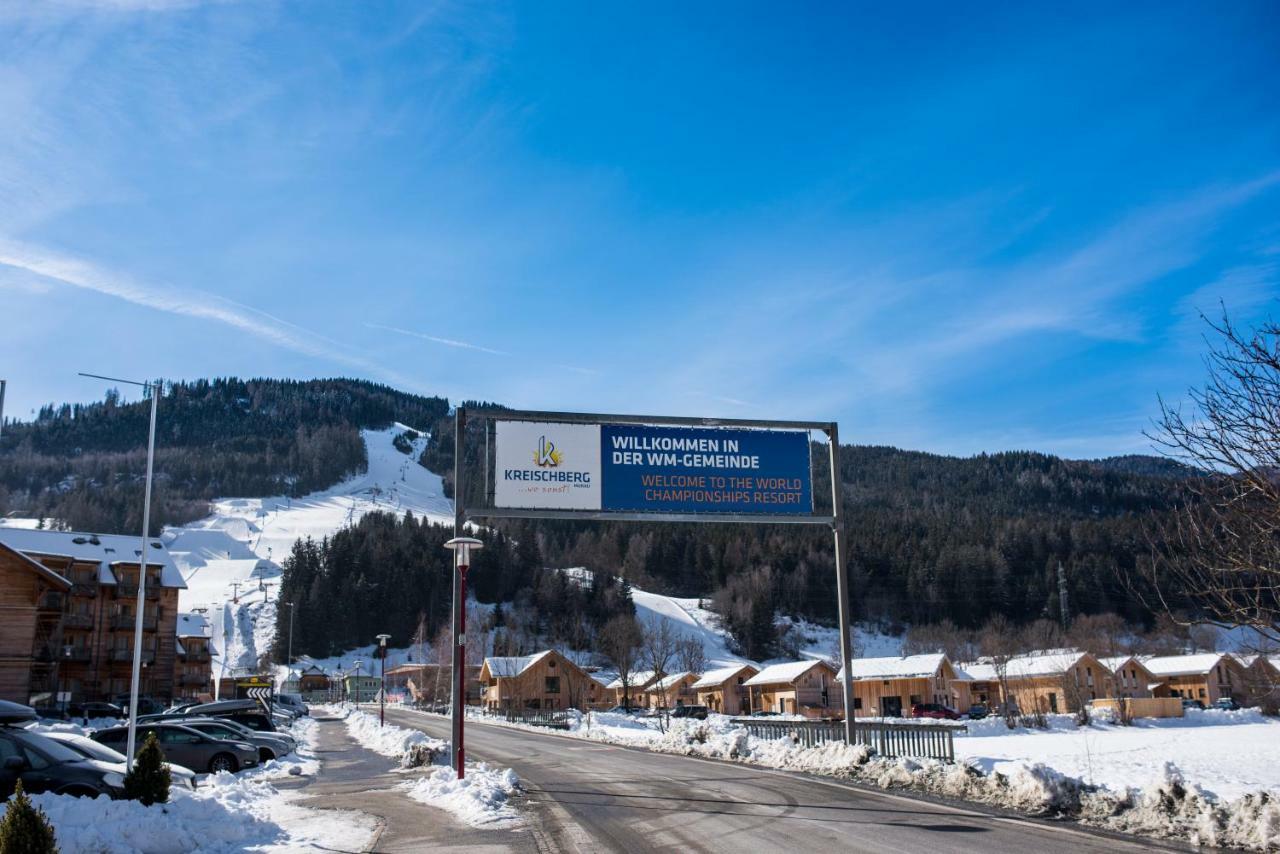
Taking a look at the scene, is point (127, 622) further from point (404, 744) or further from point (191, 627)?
point (404, 744)

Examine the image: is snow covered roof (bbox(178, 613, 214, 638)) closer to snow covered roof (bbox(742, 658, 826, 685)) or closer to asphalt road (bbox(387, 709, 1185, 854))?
snow covered roof (bbox(742, 658, 826, 685))

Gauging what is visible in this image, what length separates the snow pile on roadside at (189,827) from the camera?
10901mm

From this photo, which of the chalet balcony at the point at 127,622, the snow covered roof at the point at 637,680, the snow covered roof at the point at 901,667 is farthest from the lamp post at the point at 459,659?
the snow covered roof at the point at 637,680

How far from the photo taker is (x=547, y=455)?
21984 mm

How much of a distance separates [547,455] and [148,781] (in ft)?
36.3

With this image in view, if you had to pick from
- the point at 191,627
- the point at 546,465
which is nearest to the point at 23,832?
the point at 546,465

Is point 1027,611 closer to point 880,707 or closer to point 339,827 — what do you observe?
point 880,707

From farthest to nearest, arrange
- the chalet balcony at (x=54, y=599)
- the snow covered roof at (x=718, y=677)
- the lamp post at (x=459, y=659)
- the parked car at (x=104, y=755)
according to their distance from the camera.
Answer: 1. the snow covered roof at (x=718, y=677)
2. the chalet balcony at (x=54, y=599)
3. the lamp post at (x=459, y=659)
4. the parked car at (x=104, y=755)

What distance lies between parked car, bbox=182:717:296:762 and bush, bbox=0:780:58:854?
18.7 m

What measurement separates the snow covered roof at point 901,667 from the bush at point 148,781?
70.9 meters

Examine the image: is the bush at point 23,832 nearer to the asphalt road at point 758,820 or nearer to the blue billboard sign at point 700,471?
the asphalt road at point 758,820

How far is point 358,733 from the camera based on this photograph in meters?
47.5

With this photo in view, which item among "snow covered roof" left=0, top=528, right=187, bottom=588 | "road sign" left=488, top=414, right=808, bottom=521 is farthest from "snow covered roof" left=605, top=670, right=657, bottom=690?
"road sign" left=488, top=414, right=808, bottom=521

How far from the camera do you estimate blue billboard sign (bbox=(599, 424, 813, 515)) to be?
22.2 meters
